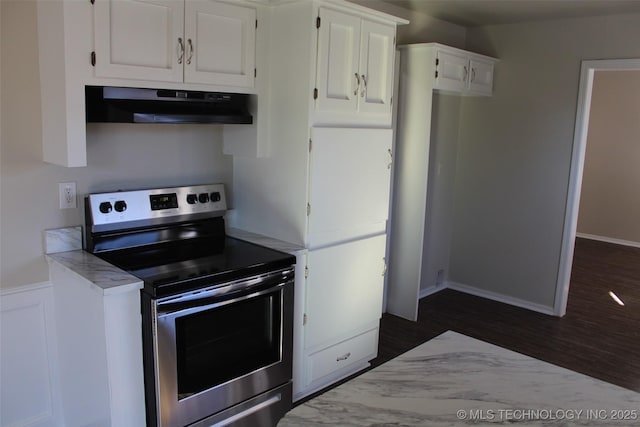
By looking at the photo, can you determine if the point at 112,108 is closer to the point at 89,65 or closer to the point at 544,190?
the point at 89,65

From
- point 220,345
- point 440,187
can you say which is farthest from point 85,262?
point 440,187

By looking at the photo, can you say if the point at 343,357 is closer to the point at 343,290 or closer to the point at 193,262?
Answer: the point at 343,290

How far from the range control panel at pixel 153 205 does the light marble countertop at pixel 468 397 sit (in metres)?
1.64

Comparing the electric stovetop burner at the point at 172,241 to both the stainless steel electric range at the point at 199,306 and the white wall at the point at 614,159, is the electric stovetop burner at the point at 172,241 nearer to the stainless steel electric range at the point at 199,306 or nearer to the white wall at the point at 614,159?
the stainless steel electric range at the point at 199,306

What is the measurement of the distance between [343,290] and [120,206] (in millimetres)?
1287

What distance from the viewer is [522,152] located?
448 centimetres

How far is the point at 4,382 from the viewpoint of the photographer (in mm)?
2375

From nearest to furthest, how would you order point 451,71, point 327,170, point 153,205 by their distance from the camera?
point 153,205
point 327,170
point 451,71

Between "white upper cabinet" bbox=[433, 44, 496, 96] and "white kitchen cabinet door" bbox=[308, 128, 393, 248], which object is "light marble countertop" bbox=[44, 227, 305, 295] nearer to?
"white kitchen cabinet door" bbox=[308, 128, 393, 248]

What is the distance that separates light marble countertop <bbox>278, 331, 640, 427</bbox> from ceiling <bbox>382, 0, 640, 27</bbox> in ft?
9.64

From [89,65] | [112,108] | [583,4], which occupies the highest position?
[583,4]

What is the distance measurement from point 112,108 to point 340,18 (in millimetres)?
1215

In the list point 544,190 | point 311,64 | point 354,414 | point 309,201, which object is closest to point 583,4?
point 544,190

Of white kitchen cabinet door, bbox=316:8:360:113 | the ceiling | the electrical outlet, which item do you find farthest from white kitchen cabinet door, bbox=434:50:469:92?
the electrical outlet
